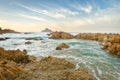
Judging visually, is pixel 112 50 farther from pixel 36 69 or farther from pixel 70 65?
pixel 36 69

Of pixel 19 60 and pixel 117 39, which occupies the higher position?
pixel 117 39

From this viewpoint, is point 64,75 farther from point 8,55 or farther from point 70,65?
point 8,55

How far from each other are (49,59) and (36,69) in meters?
3.37

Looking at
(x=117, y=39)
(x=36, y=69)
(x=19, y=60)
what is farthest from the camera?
(x=117, y=39)

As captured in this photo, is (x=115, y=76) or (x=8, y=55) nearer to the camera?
(x=115, y=76)

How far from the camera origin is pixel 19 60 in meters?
16.1

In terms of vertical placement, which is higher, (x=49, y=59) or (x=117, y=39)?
(x=117, y=39)

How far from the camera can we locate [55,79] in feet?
34.1

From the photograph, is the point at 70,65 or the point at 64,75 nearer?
the point at 64,75

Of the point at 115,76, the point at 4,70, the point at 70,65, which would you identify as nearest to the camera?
the point at 4,70

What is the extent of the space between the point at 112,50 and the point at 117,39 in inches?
227

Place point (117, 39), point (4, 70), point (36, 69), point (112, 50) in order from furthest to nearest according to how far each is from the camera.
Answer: point (117, 39) < point (112, 50) < point (36, 69) < point (4, 70)

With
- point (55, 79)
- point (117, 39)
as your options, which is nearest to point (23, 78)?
point (55, 79)

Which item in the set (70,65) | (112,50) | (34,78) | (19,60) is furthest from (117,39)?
(34,78)
